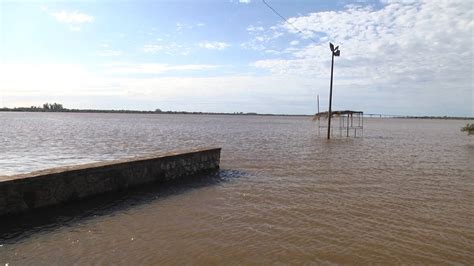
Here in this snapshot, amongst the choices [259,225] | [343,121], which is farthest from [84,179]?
[343,121]

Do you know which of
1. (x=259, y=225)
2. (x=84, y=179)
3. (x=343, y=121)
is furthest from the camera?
(x=343, y=121)

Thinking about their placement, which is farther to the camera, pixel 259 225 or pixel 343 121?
pixel 343 121

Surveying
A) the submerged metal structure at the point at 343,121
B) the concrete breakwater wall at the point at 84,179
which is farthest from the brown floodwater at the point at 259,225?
the submerged metal structure at the point at 343,121

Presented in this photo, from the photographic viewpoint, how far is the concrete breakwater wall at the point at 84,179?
22.4 feet

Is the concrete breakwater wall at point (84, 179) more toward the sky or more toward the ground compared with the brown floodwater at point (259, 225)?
more toward the sky

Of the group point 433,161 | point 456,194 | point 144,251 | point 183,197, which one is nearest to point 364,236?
point 144,251

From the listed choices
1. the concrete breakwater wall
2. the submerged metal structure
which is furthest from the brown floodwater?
the submerged metal structure

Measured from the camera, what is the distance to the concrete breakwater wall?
22.4 ft

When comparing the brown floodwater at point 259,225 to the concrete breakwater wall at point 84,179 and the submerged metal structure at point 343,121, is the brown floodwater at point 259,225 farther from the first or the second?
the submerged metal structure at point 343,121

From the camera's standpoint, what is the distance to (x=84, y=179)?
8195 millimetres

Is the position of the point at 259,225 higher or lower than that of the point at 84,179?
lower

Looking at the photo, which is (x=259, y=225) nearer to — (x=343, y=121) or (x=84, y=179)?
(x=84, y=179)

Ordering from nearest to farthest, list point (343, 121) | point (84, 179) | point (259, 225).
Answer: point (259, 225)
point (84, 179)
point (343, 121)

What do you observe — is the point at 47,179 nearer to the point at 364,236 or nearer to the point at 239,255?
the point at 239,255
